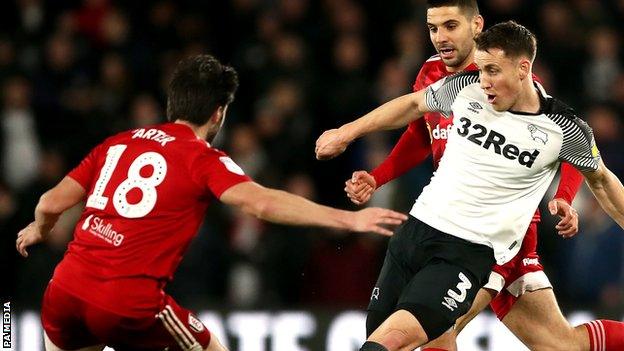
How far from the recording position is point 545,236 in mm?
10680

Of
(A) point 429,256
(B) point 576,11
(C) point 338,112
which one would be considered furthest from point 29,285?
(B) point 576,11

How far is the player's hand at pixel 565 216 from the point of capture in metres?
6.04

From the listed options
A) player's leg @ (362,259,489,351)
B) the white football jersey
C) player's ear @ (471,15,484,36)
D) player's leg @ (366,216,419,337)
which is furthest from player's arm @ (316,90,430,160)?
player's leg @ (362,259,489,351)

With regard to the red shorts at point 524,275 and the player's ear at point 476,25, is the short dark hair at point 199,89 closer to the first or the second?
the player's ear at point 476,25

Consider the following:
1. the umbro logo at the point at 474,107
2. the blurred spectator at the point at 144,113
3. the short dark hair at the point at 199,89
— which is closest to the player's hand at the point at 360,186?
the umbro logo at the point at 474,107

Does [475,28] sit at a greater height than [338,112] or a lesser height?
greater

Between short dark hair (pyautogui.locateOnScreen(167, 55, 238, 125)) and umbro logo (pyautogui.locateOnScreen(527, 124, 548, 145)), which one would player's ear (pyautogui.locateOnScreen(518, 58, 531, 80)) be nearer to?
umbro logo (pyautogui.locateOnScreen(527, 124, 548, 145))

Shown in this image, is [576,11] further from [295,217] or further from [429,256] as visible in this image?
[295,217]

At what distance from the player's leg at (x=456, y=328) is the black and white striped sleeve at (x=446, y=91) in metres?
0.93

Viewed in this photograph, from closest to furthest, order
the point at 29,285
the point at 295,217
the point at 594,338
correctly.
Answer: the point at 295,217 < the point at 594,338 < the point at 29,285

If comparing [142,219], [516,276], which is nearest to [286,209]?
[142,219]

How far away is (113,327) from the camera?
558cm

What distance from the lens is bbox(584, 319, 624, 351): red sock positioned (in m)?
6.63

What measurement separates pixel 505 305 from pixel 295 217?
68.0 inches
